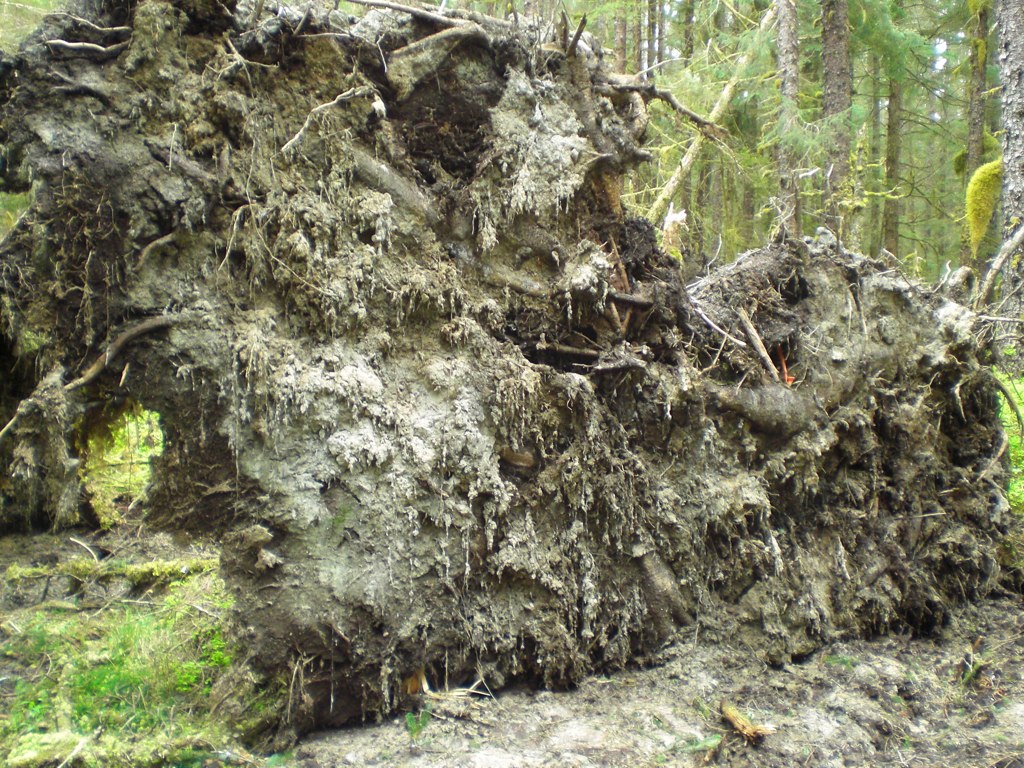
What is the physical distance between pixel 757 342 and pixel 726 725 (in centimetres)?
220

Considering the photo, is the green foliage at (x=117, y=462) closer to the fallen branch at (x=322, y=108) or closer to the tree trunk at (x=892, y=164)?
the fallen branch at (x=322, y=108)

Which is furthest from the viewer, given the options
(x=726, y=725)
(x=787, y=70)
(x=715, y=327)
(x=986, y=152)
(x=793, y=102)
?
(x=986, y=152)

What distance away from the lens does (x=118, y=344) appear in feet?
9.05

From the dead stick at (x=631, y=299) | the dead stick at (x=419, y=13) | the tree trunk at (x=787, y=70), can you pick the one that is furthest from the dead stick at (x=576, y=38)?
the tree trunk at (x=787, y=70)

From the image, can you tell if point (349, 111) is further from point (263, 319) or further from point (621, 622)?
point (621, 622)

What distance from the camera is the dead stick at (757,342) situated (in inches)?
159

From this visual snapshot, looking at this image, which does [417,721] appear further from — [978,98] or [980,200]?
[978,98]

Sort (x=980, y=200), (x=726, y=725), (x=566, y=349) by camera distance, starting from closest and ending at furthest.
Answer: (x=726, y=725)
(x=566, y=349)
(x=980, y=200)

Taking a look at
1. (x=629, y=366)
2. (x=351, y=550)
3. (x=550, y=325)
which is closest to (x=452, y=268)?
(x=550, y=325)

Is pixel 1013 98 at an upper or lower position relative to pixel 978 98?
lower

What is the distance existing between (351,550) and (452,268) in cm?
148

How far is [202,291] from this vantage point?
2.93 meters

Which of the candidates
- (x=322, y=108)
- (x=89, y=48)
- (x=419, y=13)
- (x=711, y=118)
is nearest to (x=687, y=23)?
(x=711, y=118)

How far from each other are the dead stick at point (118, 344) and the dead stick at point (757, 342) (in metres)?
3.22
